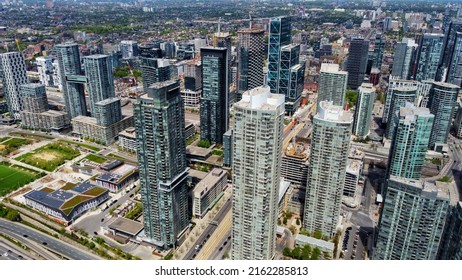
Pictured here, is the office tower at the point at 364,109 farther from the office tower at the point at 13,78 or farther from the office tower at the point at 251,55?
the office tower at the point at 13,78

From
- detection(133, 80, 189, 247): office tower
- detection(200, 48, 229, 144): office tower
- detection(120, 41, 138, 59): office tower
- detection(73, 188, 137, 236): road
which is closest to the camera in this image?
detection(133, 80, 189, 247): office tower

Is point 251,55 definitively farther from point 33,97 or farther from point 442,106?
point 33,97

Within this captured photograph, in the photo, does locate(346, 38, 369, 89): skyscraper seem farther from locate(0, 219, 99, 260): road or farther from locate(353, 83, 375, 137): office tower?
locate(0, 219, 99, 260): road

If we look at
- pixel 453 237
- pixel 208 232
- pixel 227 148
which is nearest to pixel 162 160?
pixel 208 232

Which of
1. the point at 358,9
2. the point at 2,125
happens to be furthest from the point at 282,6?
the point at 2,125

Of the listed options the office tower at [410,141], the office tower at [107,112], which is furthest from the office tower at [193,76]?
the office tower at [410,141]

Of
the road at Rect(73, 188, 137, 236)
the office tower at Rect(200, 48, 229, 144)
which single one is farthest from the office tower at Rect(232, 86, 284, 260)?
the office tower at Rect(200, 48, 229, 144)

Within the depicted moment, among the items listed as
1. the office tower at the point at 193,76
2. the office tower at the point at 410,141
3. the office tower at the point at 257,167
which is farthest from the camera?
the office tower at the point at 193,76
